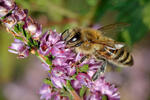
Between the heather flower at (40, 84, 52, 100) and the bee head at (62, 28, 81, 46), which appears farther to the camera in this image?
the heather flower at (40, 84, 52, 100)

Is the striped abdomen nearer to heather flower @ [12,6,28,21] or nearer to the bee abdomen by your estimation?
the bee abdomen

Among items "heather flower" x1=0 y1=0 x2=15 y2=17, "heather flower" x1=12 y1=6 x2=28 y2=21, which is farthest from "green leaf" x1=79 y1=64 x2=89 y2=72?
"heather flower" x1=0 y1=0 x2=15 y2=17

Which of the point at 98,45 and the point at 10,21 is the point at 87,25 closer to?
the point at 98,45

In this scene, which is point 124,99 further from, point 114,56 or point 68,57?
point 68,57

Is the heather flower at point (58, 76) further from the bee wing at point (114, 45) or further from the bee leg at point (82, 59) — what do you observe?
the bee wing at point (114, 45)

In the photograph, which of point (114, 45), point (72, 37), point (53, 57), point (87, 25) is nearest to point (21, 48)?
point (53, 57)

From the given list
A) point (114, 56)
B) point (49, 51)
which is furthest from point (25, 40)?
point (114, 56)

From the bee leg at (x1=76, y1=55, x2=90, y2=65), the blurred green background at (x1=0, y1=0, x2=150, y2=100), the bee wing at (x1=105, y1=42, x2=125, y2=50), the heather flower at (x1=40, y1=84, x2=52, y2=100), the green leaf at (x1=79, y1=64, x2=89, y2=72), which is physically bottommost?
the heather flower at (x1=40, y1=84, x2=52, y2=100)
